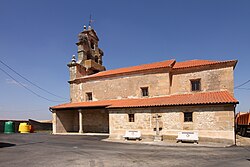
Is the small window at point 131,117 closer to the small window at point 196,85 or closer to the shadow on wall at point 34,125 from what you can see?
the small window at point 196,85

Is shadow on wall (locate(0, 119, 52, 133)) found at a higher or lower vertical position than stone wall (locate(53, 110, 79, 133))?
lower

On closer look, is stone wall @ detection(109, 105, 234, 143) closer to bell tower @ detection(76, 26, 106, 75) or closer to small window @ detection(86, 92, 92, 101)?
small window @ detection(86, 92, 92, 101)

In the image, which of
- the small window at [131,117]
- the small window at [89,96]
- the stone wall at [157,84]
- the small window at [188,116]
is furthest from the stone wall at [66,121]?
the small window at [188,116]

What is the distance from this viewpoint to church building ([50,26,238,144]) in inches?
521

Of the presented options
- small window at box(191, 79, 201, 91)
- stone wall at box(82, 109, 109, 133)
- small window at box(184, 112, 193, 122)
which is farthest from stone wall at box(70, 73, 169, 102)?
small window at box(184, 112, 193, 122)

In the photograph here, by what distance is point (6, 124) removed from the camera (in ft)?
81.4

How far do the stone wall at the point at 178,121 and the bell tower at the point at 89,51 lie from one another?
10.9 meters

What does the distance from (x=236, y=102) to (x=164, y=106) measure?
486 centimetres

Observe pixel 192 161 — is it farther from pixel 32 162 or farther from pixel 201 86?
pixel 201 86

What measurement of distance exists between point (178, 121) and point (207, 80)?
5.79 meters

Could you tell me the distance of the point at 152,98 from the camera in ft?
60.5

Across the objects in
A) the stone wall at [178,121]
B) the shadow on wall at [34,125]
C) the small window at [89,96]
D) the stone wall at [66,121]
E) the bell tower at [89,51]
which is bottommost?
the shadow on wall at [34,125]

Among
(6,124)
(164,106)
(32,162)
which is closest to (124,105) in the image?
(164,106)

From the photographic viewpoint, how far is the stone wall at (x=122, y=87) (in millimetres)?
18703
